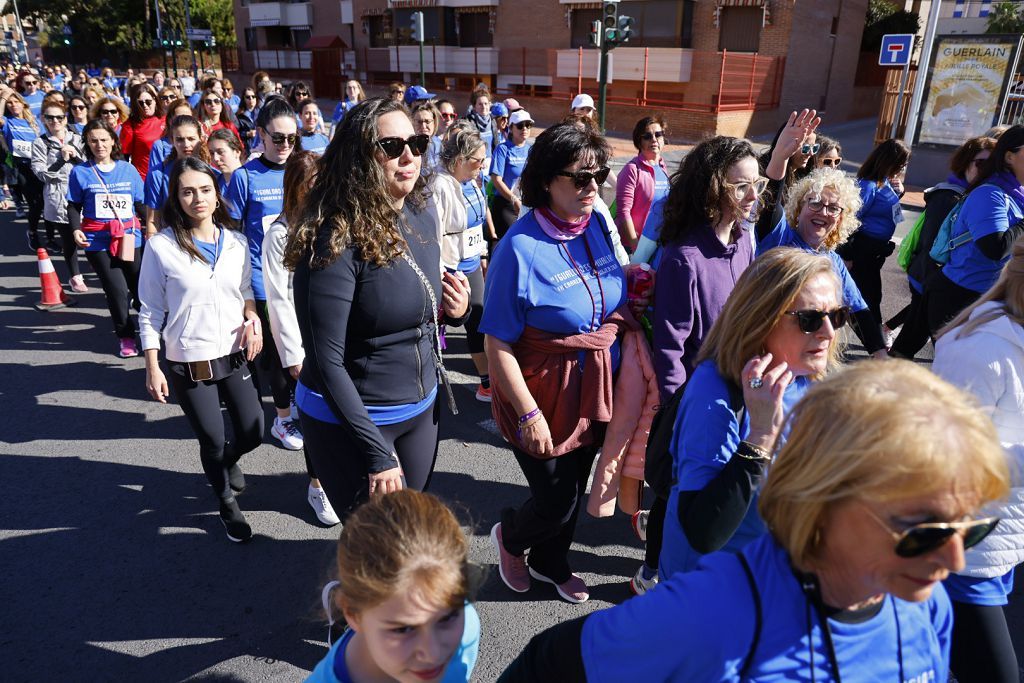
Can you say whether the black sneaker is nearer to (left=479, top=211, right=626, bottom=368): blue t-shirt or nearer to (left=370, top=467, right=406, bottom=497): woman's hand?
(left=370, top=467, right=406, bottom=497): woman's hand

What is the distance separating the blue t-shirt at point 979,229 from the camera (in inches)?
152

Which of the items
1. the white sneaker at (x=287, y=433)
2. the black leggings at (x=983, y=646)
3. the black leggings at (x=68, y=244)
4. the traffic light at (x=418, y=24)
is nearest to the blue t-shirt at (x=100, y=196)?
the black leggings at (x=68, y=244)

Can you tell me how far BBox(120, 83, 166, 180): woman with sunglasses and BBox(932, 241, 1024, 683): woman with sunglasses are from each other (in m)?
7.35

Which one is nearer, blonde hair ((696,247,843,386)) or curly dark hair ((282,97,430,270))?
blonde hair ((696,247,843,386))

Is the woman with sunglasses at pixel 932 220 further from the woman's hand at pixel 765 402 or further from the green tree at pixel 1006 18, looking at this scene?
the green tree at pixel 1006 18

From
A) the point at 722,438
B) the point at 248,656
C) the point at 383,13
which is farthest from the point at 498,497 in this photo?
the point at 383,13

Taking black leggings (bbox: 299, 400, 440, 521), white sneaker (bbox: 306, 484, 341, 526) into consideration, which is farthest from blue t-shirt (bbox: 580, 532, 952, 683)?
white sneaker (bbox: 306, 484, 341, 526)

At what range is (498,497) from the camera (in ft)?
13.2

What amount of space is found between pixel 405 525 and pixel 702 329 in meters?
1.68

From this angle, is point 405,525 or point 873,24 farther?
point 873,24

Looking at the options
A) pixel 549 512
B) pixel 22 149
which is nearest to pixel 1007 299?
pixel 549 512

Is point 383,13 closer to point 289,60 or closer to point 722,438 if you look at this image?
point 289,60

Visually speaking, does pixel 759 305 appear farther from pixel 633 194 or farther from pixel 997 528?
pixel 633 194

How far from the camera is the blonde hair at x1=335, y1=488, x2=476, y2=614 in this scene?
5.04 ft
